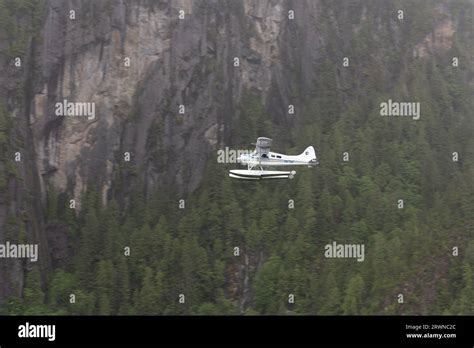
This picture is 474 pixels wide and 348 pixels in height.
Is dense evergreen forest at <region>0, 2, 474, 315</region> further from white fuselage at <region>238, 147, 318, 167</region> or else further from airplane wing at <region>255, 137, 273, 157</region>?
airplane wing at <region>255, 137, 273, 157</region>

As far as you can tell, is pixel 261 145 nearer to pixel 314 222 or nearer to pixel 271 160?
pixel 271 160

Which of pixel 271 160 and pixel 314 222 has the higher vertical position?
pixel 271 160

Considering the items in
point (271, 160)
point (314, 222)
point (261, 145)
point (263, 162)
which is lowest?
point (314, 222)

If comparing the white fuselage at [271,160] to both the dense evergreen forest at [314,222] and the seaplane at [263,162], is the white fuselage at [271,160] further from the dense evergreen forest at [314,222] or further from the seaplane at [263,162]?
the dense evergreen forest at [314,222]

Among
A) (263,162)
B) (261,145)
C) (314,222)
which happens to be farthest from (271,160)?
(314,222)

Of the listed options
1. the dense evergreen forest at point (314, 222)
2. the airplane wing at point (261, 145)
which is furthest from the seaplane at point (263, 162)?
the dense evergreen forest at point (314, 222)
